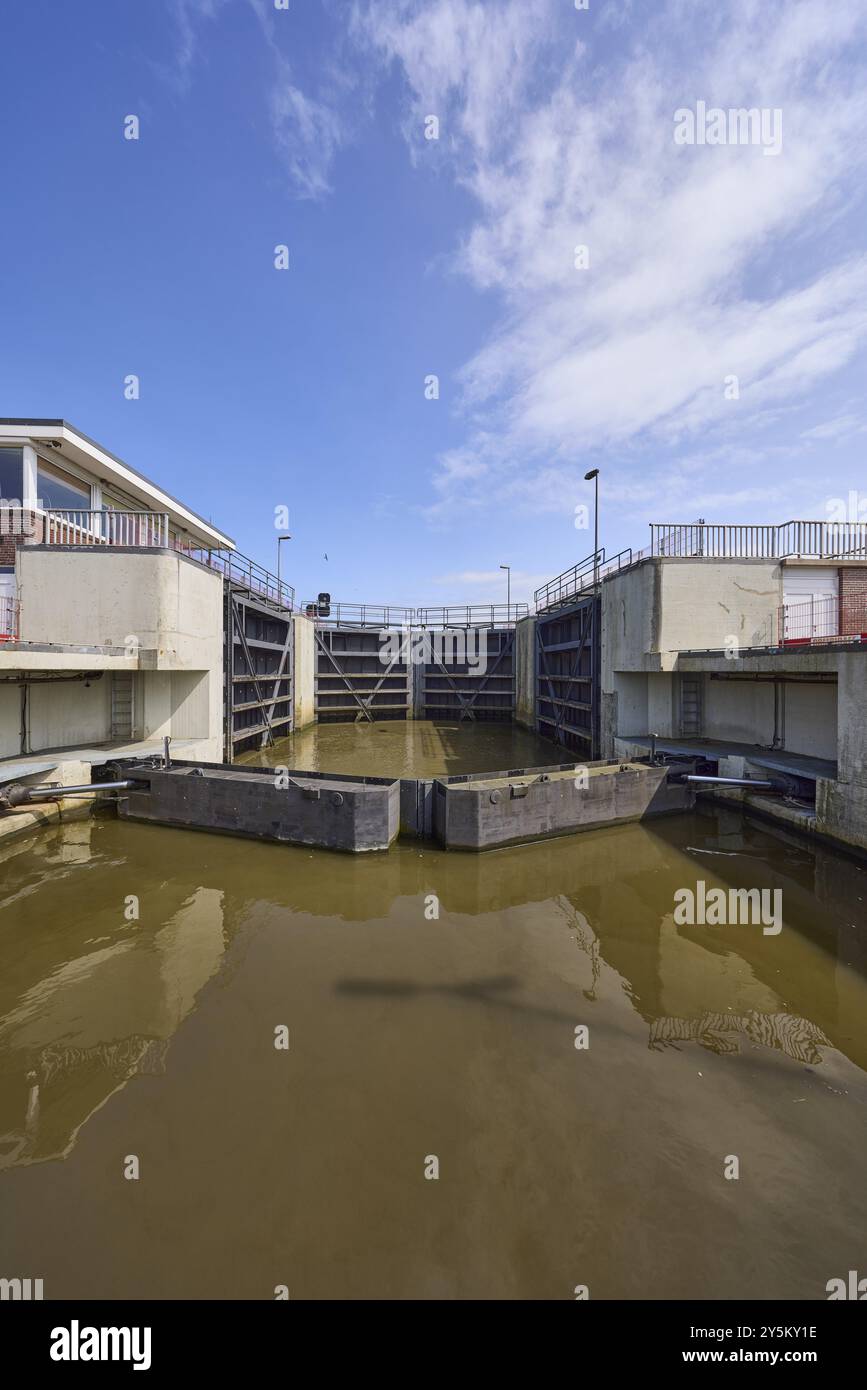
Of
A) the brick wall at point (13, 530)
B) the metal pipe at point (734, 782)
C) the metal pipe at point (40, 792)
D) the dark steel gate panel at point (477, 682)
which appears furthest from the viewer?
the dark steel gate panel at point (477, 682)

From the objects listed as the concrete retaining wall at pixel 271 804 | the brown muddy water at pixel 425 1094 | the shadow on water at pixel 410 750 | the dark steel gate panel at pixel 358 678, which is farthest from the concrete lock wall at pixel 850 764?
the dark steel gate panel at pixel 358 678

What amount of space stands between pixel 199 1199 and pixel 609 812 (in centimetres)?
859

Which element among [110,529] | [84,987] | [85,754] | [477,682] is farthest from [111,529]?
[477,682]

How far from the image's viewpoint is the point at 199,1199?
3.04m

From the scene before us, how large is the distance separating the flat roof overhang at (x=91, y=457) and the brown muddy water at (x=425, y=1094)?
36.7ft

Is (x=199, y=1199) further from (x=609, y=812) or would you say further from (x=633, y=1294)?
(x=609, y=812)

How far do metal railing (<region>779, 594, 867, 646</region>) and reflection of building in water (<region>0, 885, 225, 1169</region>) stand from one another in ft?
47.0

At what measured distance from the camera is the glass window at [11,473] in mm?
12977

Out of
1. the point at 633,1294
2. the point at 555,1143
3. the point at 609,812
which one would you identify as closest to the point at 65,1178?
the point at 555,1143

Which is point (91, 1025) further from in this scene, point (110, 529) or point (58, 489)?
point (58, 489)

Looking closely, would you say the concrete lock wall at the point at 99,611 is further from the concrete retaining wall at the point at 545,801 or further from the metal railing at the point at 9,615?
the concrete retaining wall at the point at 545,801

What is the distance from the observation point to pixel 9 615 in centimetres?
1112

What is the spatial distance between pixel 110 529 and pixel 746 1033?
1648 centimetres
